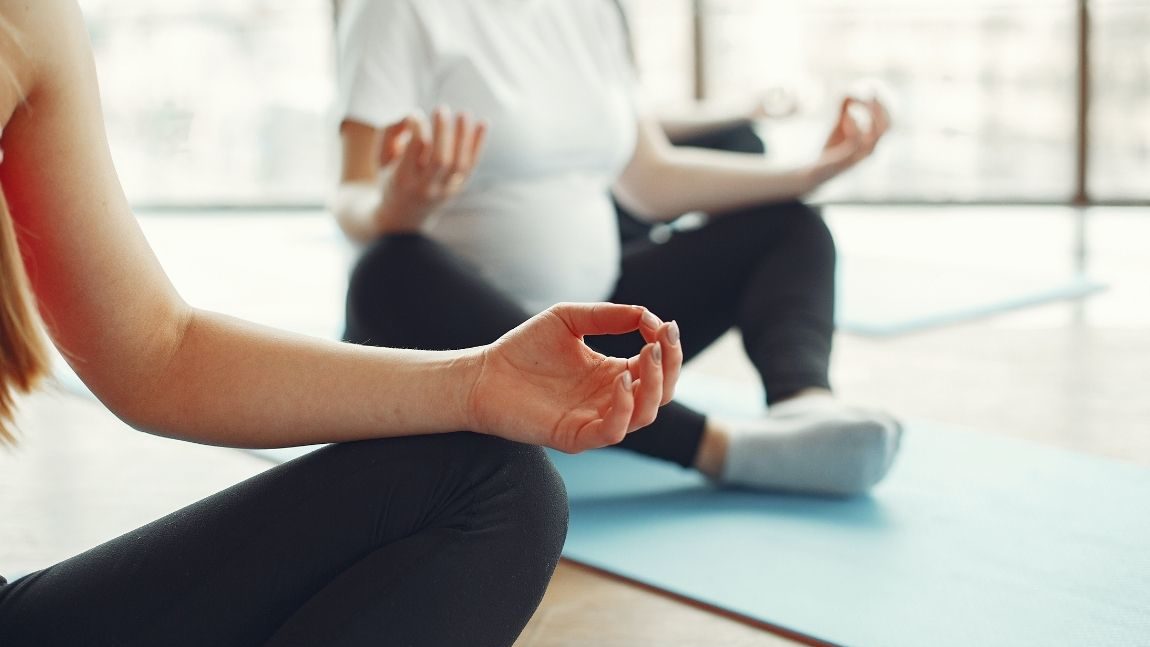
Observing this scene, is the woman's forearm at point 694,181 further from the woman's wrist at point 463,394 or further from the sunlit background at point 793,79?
the sunlit background at point 793,79

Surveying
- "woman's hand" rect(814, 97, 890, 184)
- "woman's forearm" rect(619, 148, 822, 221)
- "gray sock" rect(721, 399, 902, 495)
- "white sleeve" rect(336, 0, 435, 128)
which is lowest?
"gray sock" rect(721, 399, 902, 495)

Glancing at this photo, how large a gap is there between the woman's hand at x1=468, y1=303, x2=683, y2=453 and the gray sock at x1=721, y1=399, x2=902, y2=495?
0.82m

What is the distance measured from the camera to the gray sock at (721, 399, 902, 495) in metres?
1.70

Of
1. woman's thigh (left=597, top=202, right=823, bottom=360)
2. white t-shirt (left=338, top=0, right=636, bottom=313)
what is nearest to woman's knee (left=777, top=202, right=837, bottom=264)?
woman's thigh (left=597, top=202, right=823, bottom=360)

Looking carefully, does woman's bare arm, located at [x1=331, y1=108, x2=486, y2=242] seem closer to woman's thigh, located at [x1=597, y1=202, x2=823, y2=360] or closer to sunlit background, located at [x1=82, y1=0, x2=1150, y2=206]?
woman's thigh, located at [x1=597, y1=202, x2=823, y2=360]

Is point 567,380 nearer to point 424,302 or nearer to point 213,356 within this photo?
point 213,356

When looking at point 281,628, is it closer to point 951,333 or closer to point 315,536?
point 315,536

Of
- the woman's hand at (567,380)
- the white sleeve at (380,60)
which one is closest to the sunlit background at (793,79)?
the white sleeve at (380,60)

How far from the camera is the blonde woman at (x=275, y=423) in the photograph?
87 centimetres

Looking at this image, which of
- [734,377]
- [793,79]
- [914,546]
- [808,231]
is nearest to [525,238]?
[808,231]

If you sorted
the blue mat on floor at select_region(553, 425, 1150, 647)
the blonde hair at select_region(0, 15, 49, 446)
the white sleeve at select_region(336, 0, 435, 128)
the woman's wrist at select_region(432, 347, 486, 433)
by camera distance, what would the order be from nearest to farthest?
the blonde hair at select_region(0, 15, 49, 446) < the woman's wrist at select_region(432, 347, 486, 433) < the blue mat on floor at select_region(553, 425, 1150, 647) < the white sleeve at select_region(336, 0, 435, 128)

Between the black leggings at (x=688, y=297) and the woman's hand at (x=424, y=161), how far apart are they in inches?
3.5

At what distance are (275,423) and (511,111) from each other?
1.00 m

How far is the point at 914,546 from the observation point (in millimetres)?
1572
